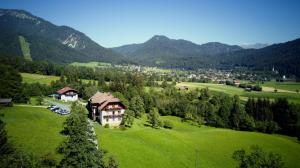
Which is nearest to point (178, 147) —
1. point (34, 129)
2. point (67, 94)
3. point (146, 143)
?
point (146, 143)

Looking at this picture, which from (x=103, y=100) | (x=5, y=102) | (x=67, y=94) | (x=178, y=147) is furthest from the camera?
(x=67, y=94)

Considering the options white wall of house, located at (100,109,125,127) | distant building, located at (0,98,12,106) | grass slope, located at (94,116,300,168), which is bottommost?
grass slope, located at (94,116,300,168)

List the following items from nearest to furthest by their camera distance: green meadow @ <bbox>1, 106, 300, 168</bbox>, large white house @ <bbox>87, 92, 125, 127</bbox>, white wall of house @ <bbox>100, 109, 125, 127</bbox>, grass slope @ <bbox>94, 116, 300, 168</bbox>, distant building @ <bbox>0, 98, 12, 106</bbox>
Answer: green meadow @ <bbox>1, 106, 300, 168</bbox>, grass slope @ <bbox>94, 116, 300, 168</bbox>, white wall of house @ <bbox>100, 109, 125, 127</bbox>, large white house @ <bbox>87, 92, 125, 127</bbox>, distant building @ <bbox>0, 98, 12, 106</bbox>

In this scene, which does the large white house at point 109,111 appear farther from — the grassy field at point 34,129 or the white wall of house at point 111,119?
the grassy field at point 34,129

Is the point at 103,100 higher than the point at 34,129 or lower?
higher

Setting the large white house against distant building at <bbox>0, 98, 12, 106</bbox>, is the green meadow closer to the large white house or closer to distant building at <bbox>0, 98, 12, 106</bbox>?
distant building at <bbox>0, 98, 12, 106</bbox>

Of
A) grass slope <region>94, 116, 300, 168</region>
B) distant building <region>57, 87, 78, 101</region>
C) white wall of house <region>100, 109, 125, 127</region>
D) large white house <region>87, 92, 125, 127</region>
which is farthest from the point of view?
distant building <region>57, 87, 78, 101</region>

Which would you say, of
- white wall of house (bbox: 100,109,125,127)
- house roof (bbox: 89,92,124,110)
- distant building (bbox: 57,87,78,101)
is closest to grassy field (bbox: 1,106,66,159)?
white wall of house (bbox: 100,109,125,127)

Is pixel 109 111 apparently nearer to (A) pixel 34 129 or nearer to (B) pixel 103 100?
(B) pixel 103 100

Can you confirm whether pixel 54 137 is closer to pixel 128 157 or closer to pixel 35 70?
pixel 128 157
